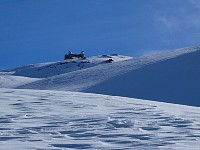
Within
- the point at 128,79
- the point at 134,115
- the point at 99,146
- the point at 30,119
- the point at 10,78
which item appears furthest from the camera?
the point at 10,78

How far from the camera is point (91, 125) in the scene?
8203mm

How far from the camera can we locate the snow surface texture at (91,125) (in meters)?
6.64

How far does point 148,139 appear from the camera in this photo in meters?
7.00

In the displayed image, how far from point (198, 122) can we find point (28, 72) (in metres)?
74.5

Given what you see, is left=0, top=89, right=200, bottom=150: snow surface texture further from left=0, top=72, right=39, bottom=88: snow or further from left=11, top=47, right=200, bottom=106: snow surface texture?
left=0, top=72, right=39, bottom=88: snow

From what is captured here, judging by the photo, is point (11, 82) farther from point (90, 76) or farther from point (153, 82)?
point (153, 82)

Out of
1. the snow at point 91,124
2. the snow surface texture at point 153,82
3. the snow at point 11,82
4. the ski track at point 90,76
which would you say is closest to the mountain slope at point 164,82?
the snow surface texture at point 153,82

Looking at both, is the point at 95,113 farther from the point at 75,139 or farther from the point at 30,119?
the point at 75,139

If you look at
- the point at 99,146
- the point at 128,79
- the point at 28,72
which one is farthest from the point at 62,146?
the point at 28,72

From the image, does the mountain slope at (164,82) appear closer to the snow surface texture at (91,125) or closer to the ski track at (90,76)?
the ski track at (90,76)

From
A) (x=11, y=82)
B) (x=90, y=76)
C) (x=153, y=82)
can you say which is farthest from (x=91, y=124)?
(x=11, y=82)

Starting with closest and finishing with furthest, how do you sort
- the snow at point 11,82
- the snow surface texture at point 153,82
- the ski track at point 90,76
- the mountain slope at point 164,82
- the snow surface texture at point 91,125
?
the snow surface texture at point 91,125, the mountain slope at point 164,82, the snow surface texture at point 153,82, the ski track at point 90,76, the snow at point 11,82

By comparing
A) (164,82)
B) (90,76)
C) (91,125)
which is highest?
(90,76)

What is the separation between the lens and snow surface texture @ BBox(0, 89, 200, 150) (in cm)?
664
